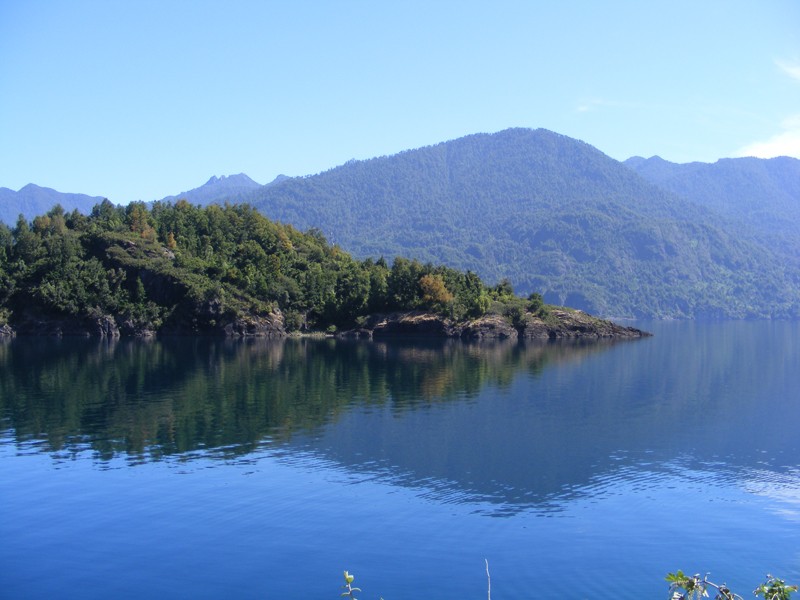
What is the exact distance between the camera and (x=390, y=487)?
3425cm

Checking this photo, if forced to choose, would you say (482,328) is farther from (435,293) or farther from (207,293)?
(207,293)

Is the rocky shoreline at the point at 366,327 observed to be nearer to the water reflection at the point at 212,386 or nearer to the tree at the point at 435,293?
the tree at the point at 435,293

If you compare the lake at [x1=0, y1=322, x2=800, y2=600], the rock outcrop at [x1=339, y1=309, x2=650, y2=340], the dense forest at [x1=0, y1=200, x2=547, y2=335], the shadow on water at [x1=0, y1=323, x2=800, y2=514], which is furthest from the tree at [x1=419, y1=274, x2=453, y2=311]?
the lake at [x1=0, y1=322, x2=800, y2=600]

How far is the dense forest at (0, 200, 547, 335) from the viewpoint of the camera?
13288 centimetres

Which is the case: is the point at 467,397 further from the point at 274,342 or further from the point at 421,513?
the point at 274,342

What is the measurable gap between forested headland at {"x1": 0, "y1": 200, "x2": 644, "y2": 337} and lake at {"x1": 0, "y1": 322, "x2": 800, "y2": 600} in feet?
224

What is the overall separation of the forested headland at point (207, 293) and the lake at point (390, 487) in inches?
2687

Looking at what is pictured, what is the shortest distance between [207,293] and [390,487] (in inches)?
4251

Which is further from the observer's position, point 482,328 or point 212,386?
point 482,328

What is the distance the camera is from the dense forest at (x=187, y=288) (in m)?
133

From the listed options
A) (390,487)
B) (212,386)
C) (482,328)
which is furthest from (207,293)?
(390,487)

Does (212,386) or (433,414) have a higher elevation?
(212,386)

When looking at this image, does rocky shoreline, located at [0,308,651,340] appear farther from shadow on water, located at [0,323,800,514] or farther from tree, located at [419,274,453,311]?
shadow on water, located at [0,323,800,514]

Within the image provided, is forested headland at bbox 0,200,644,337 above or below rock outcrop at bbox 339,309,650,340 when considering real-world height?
above
